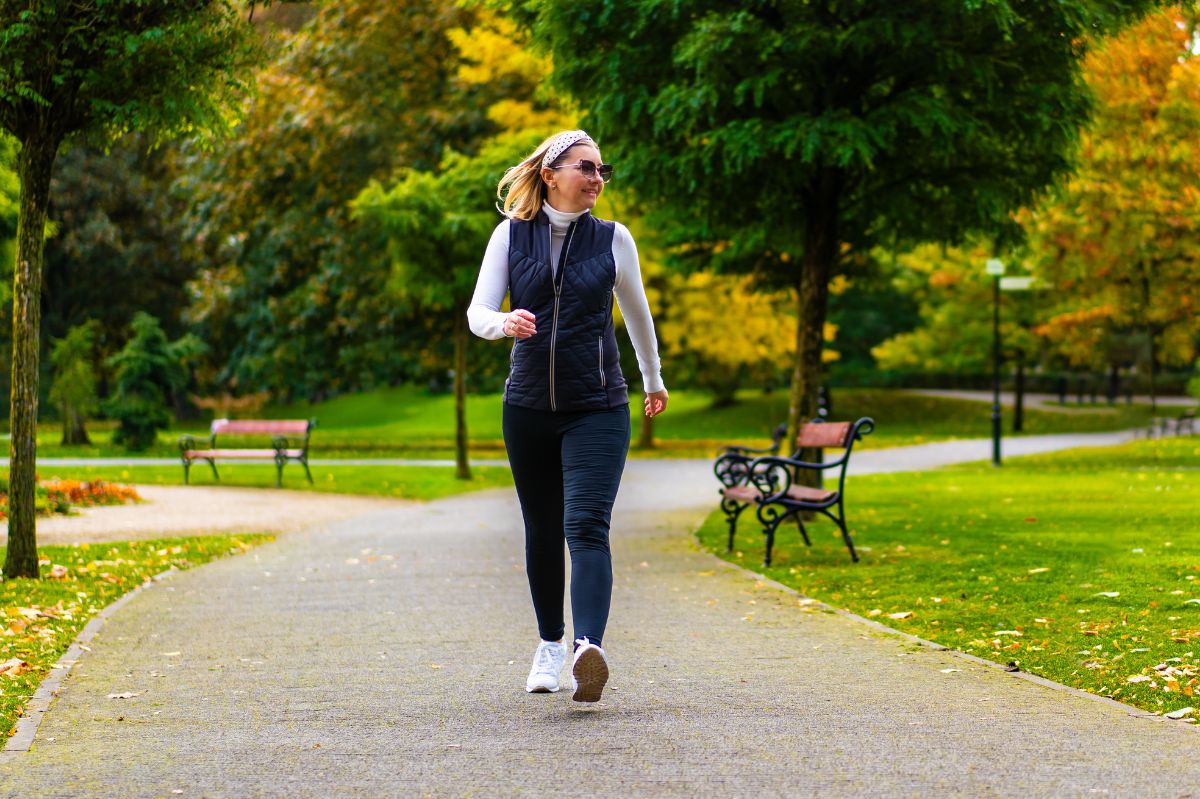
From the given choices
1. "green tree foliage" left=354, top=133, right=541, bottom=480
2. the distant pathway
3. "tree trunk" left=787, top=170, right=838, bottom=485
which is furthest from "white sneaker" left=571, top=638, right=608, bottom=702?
the distant pathway

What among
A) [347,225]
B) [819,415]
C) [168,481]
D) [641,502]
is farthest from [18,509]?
[347,225]

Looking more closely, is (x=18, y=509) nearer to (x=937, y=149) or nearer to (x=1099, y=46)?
(x=937, y=149)

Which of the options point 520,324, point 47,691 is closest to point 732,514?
point 47,691

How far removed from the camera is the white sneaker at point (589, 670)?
5.08 m

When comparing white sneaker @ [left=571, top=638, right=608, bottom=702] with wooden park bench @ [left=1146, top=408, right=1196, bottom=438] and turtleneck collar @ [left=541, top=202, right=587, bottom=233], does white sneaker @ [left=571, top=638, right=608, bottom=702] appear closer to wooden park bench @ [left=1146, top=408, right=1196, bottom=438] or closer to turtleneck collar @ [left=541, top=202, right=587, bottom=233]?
turtleneck collar @ [left=541, top=202, right=587, bottom=233]

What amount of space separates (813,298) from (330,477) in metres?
10.7

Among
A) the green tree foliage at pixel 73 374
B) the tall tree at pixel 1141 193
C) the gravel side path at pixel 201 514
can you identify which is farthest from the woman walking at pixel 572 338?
the green tree foliage at pixel 73 374

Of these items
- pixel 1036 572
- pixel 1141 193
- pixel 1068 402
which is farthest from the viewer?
pixel 1068 402

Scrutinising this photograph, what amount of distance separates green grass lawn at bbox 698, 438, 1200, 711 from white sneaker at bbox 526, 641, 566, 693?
7.01ft

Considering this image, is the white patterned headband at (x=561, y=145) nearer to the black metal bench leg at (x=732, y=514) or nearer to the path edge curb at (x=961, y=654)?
the path edge curb at (x=961, y=654)

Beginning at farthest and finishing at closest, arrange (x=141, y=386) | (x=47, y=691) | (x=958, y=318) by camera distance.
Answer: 1. (x=958, y=318)
2. (x=141, y=386)
3. (x=47, y=691)

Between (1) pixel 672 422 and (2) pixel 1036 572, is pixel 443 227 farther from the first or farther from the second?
(1) pixel 672 422

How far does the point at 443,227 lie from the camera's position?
70.0 feet

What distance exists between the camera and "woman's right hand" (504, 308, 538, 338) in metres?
4.92
